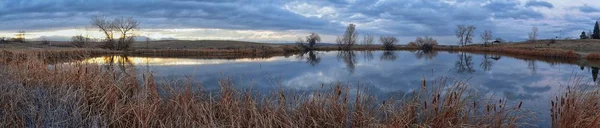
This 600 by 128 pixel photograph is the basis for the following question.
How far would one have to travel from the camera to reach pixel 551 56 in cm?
4488

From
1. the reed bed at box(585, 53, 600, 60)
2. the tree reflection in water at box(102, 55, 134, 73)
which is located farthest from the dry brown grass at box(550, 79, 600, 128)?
the reed bed at box(585, 53, 600, 60)

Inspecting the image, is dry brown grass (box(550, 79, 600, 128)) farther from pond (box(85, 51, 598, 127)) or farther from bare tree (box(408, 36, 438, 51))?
bare tree (box(408, 36, 438, 51))

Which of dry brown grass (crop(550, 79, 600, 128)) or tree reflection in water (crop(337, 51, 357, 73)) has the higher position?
dry brown grass (crop(550, 79, 600, 128))

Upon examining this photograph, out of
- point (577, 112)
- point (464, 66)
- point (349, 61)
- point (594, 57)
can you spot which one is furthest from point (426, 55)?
point (577, 112)

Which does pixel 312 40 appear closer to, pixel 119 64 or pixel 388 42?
pixel 388 42

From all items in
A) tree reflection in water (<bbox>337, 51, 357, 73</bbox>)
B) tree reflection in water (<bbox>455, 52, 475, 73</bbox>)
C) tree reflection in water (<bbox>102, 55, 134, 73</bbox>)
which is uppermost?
tree reflection in water (<bbox>102, 55, 134, 73</bbox>)

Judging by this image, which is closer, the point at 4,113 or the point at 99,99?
the point at 4,113

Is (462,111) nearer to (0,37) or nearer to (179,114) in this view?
(179,114)

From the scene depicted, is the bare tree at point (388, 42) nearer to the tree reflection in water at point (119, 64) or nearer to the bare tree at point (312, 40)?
the bare tree at point (312, 40)

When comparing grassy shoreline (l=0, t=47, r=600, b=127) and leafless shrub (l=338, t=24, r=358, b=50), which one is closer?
grassy shoreline (l=0, t=47, r=600, b=127)

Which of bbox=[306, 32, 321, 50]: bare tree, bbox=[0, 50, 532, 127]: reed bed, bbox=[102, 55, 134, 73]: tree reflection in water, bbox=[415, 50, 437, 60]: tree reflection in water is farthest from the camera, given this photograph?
bbox=[306, 32, 321, 50]: bare tree

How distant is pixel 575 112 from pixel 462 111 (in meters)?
1.50

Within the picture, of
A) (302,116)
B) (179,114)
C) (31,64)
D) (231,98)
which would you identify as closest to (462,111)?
(302,116)

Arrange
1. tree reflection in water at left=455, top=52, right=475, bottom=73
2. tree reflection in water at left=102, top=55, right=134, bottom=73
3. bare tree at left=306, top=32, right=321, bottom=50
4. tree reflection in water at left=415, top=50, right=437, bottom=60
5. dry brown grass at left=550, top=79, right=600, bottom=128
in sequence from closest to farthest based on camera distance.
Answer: dry brown grass at left=550, top=79, right=600, bottom=128 < tree reflection in water at left=102, top=55, right=134, bottom=73 < tree reflection in water at left=455, top=52, right=475, bottom=73 < tree reflection in water at left=415, top=50, right=437, bottom=60 < bare tree at left=306, top=32, right=321, bottom=50
